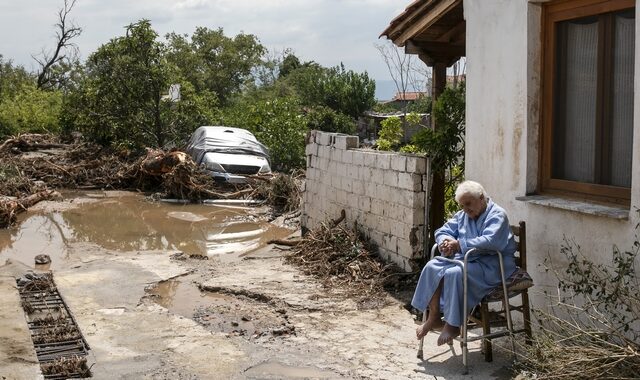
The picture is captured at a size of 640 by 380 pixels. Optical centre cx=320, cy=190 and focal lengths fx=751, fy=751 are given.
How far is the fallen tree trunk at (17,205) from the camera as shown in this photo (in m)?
15.0

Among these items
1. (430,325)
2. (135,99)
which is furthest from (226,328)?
(135,99)

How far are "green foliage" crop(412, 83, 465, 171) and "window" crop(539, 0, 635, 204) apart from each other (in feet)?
6.73

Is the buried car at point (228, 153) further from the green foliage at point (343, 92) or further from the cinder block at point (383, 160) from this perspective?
the green foliage at point (343, 92)

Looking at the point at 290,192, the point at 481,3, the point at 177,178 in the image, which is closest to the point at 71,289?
the point at 481,3

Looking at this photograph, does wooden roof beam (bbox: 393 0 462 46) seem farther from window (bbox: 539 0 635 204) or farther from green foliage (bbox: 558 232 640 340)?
green foliage (bbox: 558 232 640 340)

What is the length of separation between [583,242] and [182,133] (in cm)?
1999

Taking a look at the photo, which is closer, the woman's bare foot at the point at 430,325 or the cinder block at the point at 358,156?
the woman's bare foot at the point at 430,325

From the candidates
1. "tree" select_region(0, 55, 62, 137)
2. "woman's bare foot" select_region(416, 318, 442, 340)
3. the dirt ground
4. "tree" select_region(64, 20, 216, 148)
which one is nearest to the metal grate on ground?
the dirt ground

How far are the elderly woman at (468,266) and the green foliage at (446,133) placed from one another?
8.37ft

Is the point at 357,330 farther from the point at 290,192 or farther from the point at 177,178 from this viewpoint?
the point at 177,178

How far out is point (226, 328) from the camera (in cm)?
768

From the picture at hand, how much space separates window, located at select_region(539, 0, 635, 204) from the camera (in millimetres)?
5898

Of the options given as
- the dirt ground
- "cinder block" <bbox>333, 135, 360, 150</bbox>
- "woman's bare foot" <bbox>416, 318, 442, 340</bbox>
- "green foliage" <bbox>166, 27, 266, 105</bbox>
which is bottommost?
the dirt ground

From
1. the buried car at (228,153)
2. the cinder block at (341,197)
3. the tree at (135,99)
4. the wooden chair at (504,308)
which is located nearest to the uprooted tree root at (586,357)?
the wooden chair at (504,308)
